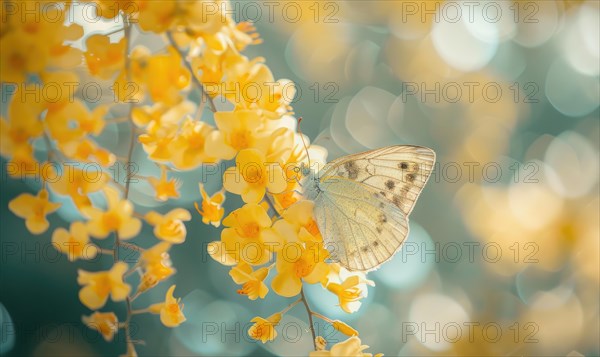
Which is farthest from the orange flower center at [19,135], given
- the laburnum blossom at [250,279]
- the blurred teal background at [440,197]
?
the blurred teal background at [440,197]

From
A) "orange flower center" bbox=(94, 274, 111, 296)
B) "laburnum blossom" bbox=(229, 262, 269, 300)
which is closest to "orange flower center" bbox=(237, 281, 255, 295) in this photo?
"laburnum blossom" bbox=(229, 262, 269, 300)

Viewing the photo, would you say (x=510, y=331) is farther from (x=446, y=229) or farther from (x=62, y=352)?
(x=62, y=352)

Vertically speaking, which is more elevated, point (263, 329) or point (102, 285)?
point (102, 285)

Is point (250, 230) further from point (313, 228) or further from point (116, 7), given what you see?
point (116, 7)

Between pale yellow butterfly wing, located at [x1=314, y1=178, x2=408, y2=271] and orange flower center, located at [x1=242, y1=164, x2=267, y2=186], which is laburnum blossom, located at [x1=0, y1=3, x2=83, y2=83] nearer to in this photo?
orange flower center, located at [x1=242, y1=164, x2=267, y2=186]

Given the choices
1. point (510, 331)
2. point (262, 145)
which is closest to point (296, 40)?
point (510, 331)

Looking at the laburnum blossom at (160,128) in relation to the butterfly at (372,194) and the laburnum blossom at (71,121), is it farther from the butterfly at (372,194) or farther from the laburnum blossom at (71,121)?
the butterfly at (372,194)

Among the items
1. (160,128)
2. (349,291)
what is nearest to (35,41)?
(160,128)
